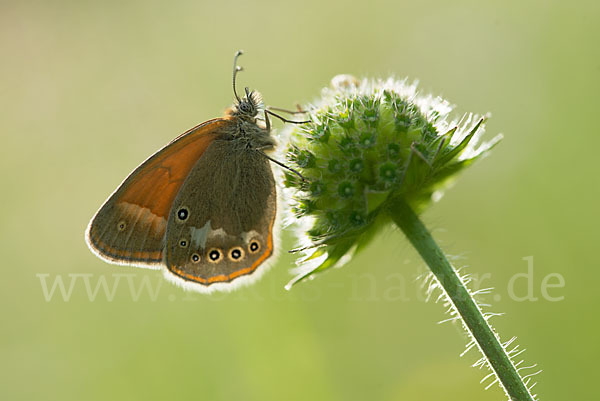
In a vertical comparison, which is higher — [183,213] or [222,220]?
[183,213]

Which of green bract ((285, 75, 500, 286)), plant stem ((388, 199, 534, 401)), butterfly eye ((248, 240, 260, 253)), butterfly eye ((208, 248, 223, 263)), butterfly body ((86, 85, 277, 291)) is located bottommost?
plant stem ((388, 199, 534, 401))

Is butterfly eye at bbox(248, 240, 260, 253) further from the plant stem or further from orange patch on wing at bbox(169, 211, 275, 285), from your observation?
the plant stem

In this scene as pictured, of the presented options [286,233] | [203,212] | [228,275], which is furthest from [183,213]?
[286,233]

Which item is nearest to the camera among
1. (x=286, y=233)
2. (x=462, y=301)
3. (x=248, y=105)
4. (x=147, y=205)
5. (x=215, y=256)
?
(x=462, y=301)

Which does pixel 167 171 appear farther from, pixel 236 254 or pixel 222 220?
pixel 236 254

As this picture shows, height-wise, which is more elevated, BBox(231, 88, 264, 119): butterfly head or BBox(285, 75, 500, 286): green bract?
BBox(231, 88, 264, 119): butterfly head

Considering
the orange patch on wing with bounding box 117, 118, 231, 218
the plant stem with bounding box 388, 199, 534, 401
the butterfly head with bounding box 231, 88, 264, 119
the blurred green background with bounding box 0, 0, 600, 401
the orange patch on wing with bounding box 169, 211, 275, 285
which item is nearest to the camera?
the plant stem with bounding box 388, 199, 534, 401

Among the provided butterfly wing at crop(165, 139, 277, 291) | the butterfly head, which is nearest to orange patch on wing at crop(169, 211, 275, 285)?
butterfly wing at crop(165, 139, 277, 291)

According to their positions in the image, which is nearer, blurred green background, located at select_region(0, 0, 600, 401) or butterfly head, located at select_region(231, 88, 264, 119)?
butterfly head, located at select_region(231, 88, 264, 119)

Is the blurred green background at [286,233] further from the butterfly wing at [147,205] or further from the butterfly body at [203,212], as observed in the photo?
the butterfly wing at [147,205]
